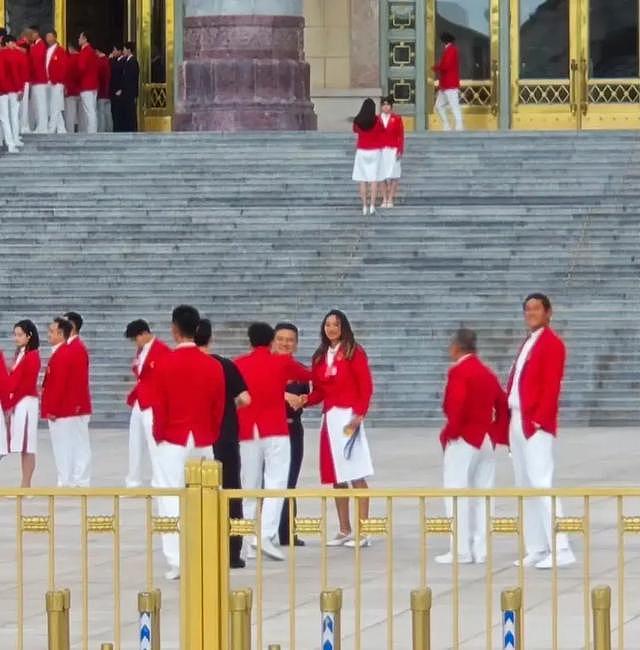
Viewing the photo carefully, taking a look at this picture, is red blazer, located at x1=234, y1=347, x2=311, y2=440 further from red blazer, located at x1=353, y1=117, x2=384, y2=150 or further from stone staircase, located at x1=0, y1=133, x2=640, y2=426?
red blazer, located at x1=353, y1=117, x2=384, y2=150

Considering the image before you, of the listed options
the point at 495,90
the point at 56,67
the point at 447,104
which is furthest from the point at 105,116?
the point at 495,90

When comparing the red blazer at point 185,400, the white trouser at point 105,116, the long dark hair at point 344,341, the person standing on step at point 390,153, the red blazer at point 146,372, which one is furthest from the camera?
the white trouser at point 105,116

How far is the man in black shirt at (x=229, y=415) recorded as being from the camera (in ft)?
46.3

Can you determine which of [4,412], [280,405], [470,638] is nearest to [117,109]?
[4,412]

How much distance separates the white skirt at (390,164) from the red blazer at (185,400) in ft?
49.5

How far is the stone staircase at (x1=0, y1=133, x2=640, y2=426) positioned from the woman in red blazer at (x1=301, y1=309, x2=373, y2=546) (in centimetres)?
818

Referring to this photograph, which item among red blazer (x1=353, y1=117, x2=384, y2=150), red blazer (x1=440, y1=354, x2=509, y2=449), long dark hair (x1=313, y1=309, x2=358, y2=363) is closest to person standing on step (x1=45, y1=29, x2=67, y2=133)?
red blazer (x1=353, y1=117, x2=384, y2=150)

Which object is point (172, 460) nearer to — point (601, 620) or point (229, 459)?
point (229, 459)

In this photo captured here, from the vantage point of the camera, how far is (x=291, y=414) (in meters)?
15.5

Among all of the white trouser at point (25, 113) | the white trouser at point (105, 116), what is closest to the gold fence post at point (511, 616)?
the white trouser at point (25, 113)

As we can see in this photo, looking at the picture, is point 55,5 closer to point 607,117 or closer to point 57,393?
point 607,117

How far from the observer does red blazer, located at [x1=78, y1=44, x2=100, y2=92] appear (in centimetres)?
3444

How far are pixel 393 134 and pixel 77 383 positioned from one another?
11.7 m

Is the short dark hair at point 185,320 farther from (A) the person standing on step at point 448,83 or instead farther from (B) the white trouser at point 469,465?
(A) the person standing on step at point 448,83
